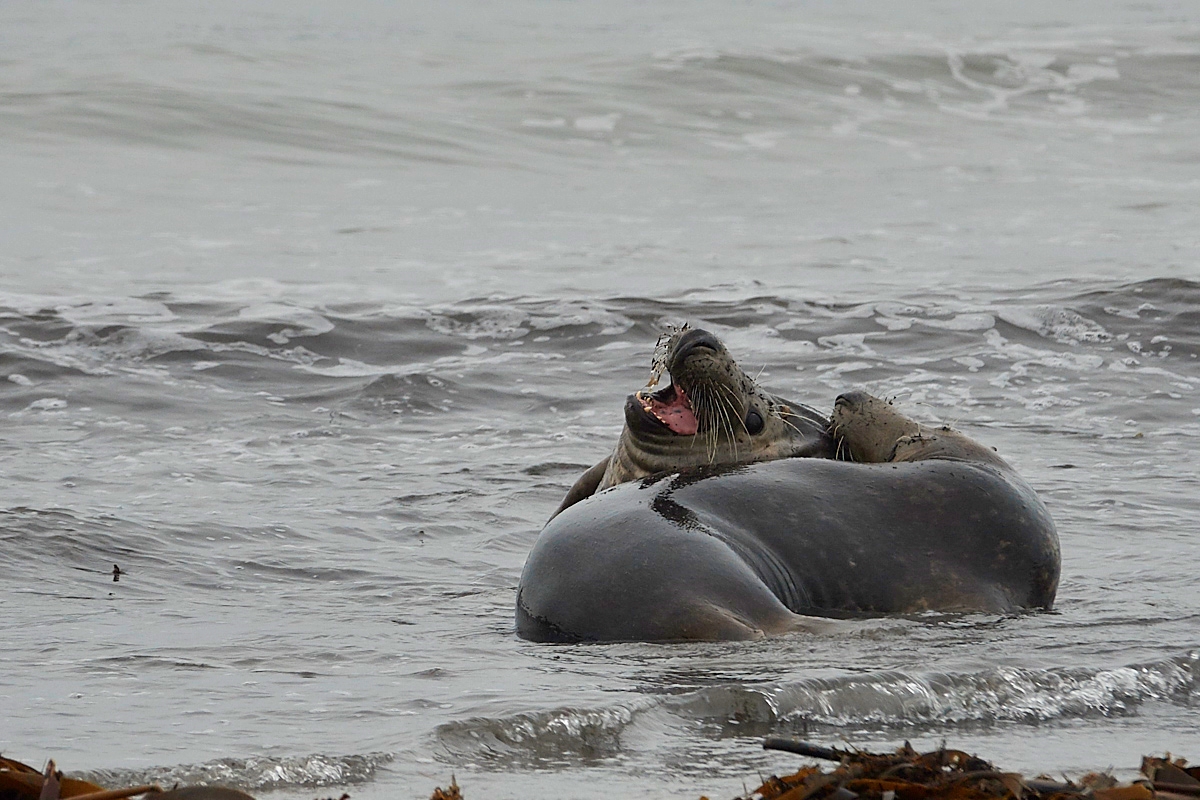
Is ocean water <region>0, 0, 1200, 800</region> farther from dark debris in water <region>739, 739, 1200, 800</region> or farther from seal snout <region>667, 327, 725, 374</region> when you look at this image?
seal snout <region>667, 327, 725, 374</region>

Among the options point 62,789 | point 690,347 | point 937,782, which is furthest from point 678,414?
point 62,789

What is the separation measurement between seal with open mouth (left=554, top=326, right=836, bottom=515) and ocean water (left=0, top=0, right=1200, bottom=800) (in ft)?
2.13

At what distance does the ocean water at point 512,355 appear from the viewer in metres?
3.82

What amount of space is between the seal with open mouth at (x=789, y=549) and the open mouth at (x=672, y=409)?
27 centimetres

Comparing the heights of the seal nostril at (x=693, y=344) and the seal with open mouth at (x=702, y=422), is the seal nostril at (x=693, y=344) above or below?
above

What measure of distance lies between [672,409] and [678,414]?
3 cm

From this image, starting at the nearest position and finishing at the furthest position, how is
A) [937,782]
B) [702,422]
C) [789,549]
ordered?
[937,782], [789,549], [702,422]

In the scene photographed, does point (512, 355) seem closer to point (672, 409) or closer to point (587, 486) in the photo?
point (587, 486)

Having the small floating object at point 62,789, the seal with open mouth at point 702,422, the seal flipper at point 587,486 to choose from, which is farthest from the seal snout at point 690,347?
the small floating object at point 62,789

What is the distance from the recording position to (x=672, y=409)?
525 cm

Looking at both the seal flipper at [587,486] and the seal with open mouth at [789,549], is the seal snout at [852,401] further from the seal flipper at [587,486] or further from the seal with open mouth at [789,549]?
the seal flipper at [587,486]

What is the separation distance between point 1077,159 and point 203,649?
16845mm

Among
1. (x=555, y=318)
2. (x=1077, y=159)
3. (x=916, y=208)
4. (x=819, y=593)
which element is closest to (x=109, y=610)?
(x=819, y=593)

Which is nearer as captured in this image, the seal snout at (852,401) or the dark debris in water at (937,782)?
the dark debris in water at (937,782)
